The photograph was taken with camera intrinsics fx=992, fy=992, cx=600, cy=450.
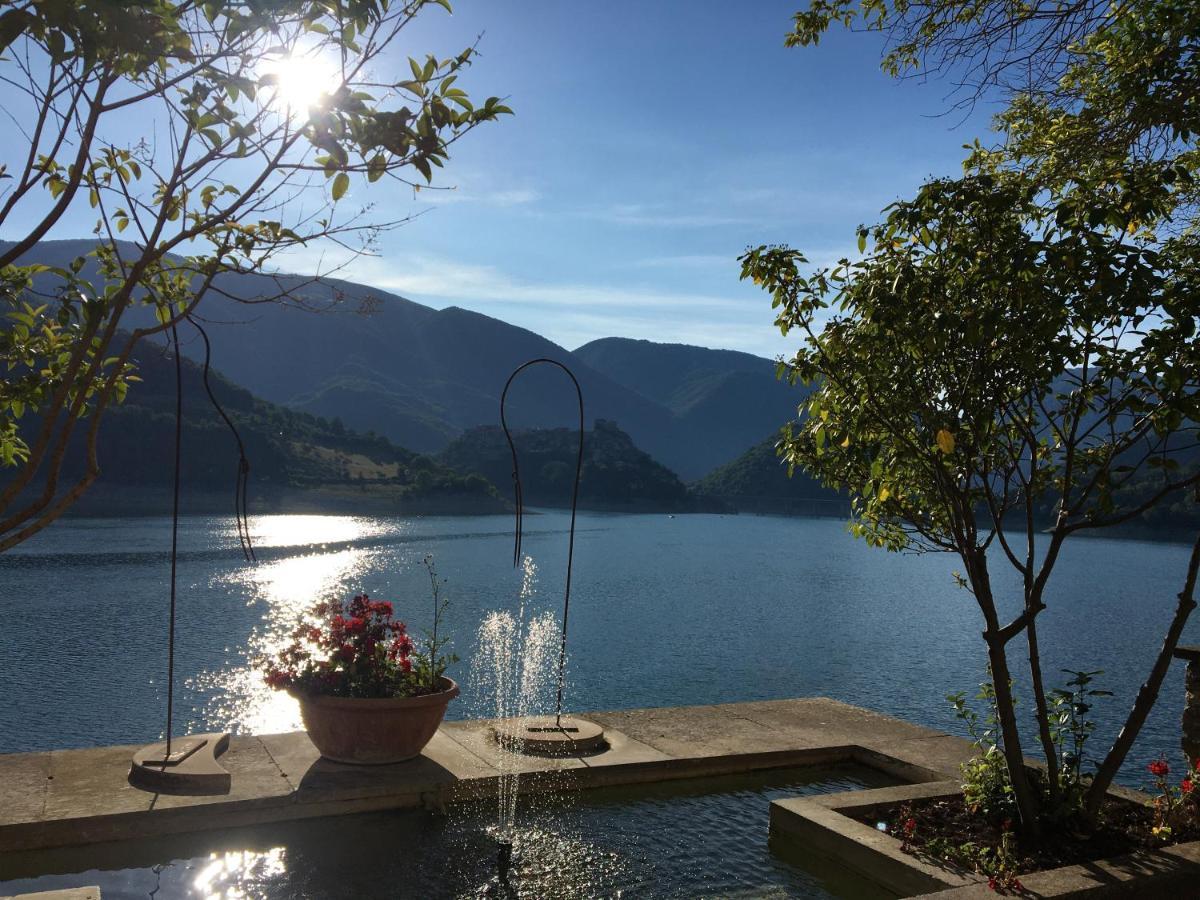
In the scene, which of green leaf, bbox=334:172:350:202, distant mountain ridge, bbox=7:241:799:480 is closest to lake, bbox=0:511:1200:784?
green leaf, bbox=334:172:350:202

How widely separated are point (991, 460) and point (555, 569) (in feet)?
128

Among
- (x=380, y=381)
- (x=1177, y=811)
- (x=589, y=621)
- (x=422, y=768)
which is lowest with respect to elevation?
(x=589, y=621)

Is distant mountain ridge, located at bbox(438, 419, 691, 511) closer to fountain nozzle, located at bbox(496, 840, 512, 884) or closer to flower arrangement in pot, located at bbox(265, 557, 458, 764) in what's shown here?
flower arrangement in pot, located at bbox(265, 557, 458, 764)

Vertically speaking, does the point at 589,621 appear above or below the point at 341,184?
below

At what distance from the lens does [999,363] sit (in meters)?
4.83

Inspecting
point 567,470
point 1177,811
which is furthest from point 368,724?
point 567,470

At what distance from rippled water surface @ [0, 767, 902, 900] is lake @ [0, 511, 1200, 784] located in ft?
24.3

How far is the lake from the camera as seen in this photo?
1564cm

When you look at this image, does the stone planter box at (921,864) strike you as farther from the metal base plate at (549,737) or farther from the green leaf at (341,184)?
the green leaf at (341,184)

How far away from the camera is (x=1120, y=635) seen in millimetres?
29312

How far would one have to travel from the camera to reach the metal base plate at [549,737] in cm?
655

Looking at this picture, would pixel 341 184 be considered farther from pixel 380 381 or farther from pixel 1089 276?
pixel 380 381

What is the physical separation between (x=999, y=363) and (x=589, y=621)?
78.6 ft

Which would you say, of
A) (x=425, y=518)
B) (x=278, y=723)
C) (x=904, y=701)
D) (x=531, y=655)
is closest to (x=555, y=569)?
(x=531, y=655)
